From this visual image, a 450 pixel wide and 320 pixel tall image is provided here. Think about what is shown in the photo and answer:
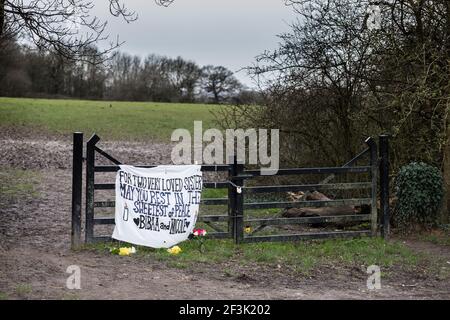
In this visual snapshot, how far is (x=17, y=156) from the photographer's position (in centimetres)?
2323

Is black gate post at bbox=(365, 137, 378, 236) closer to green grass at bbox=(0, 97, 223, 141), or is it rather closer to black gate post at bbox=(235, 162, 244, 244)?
black gate post at bbox=(235, 162, 244, 244)

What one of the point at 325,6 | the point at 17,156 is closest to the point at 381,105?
the point at 325,6

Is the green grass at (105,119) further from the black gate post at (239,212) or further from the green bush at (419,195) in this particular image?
the black gate post at (239,212)

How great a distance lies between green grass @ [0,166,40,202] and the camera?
613 inches

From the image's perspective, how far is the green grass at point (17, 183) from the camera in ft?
51.1

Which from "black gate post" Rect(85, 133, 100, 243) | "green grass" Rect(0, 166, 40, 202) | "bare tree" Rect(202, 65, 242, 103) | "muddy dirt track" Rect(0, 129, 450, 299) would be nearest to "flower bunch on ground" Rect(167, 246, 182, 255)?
"muddy dirt track" Rect(0, 129, 450, 299)

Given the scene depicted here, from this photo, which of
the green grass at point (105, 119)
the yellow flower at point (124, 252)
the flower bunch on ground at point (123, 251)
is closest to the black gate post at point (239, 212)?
the flower bunch on ground at point (123, 251)

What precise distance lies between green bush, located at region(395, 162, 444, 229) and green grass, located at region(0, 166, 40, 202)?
892 centimetres

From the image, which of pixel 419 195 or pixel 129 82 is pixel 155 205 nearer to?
pixel 419 195

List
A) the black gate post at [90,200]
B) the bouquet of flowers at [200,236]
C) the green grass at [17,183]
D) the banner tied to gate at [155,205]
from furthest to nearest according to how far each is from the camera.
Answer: the green grass at [17,183]
the bouquet of flowers at [200,236]
the banner tied to gate at [155,205]
the black gate post at [90,200]

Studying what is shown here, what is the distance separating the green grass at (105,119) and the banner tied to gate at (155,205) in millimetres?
20758

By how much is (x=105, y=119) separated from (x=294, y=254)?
33114 mm

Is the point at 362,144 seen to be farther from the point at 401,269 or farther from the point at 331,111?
the point at 401,269

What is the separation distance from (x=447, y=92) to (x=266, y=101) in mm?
5508
